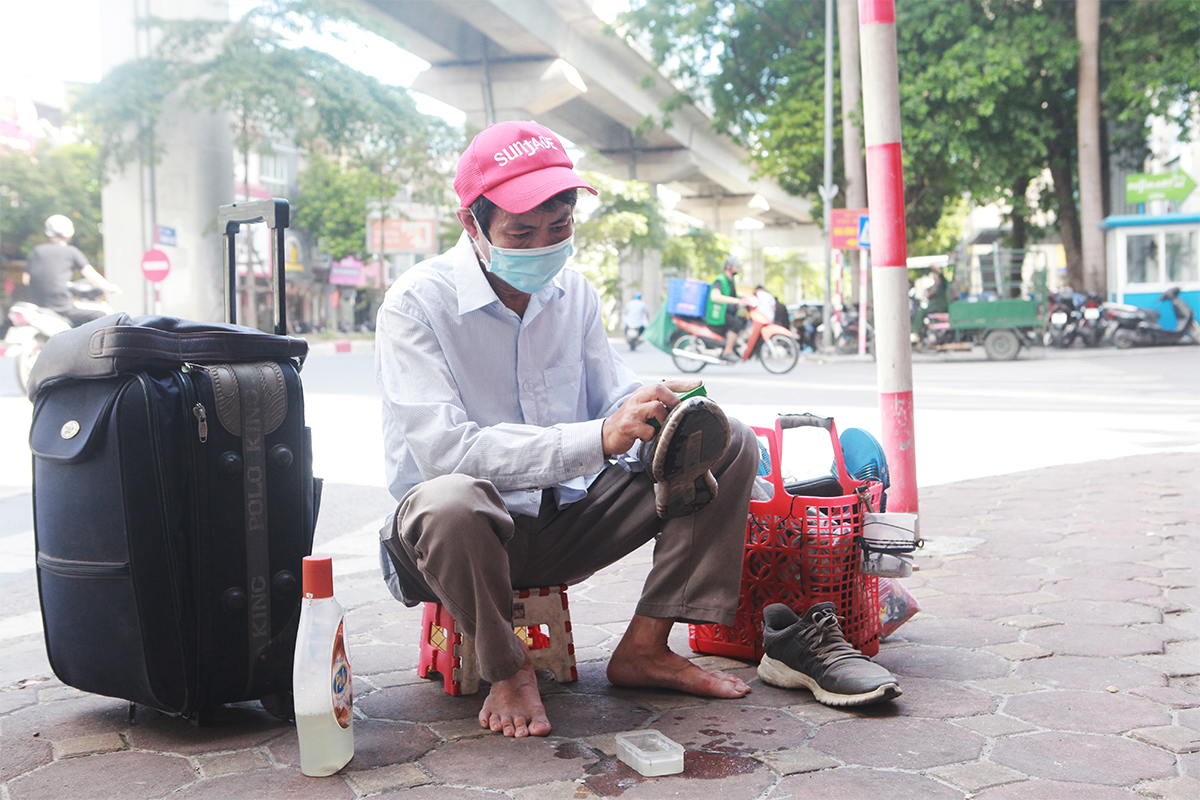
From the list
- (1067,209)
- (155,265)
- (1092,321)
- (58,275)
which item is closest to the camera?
(58,275)

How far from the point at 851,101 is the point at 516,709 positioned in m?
19.4

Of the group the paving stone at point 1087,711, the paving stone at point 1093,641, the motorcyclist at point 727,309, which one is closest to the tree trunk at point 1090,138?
the motorcyclist at point 727,309

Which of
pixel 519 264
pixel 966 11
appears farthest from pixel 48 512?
pixel 966 11

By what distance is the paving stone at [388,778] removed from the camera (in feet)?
6.75

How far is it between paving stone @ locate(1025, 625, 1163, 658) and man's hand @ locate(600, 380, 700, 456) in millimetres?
1352

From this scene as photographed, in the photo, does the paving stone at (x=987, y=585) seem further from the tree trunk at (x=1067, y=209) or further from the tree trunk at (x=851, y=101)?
the tree trunk at (x=1067, y=209)

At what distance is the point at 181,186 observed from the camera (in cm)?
2198

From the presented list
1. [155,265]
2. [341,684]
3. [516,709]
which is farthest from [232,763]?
[155,265]

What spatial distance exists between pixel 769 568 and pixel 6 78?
143 feet

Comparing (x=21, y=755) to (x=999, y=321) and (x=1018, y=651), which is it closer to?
(x=1018, y=651)

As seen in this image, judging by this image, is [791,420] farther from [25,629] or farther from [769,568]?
[25,629]

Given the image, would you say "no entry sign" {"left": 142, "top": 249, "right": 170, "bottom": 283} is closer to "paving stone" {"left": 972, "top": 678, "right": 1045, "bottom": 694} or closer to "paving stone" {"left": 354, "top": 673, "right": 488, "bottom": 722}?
"paving stone" {"left": 354, "top": 673, "right": 488, "bottom": 722}

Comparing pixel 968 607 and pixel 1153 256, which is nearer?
pixel 968 607

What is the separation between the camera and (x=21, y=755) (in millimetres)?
2240
